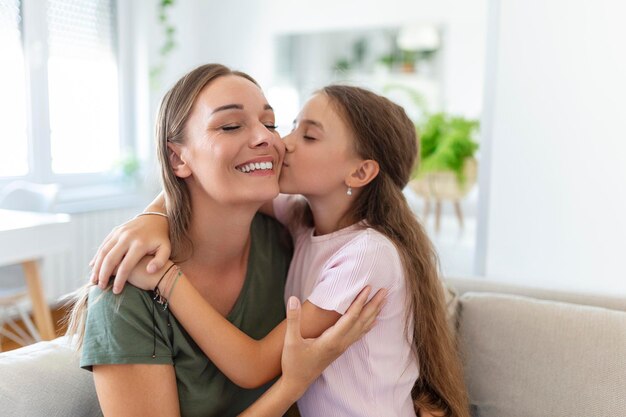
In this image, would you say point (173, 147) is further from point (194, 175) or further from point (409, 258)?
point (409, 258)

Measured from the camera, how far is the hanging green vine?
4.43m

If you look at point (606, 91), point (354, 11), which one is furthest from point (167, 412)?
point (354, 11)

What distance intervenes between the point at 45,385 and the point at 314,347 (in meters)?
0.51

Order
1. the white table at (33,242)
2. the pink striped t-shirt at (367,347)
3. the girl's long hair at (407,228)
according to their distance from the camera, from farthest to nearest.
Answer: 1. the white table at (33,242)
2. the girl's long hair at (407,228)
3. the pink striped t-shirt at (367,347)

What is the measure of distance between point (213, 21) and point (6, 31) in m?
1.85

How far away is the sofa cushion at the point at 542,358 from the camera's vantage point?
1290mm

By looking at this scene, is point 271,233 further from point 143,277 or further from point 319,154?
point 143,277

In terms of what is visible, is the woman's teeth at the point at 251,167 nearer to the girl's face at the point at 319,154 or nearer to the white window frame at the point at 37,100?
the girl's face at the point at 319,154

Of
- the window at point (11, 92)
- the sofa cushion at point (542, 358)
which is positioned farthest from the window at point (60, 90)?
the sofa cushion at point (542, 358)

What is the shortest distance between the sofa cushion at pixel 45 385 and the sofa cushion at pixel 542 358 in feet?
2.89

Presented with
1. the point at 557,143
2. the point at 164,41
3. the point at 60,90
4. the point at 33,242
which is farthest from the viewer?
the point at 164,41

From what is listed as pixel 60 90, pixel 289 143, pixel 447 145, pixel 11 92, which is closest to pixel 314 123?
pixel 289 143

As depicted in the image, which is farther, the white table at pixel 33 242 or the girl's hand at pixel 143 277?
the white table at pixel 33 242

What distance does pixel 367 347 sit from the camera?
1.20 m
